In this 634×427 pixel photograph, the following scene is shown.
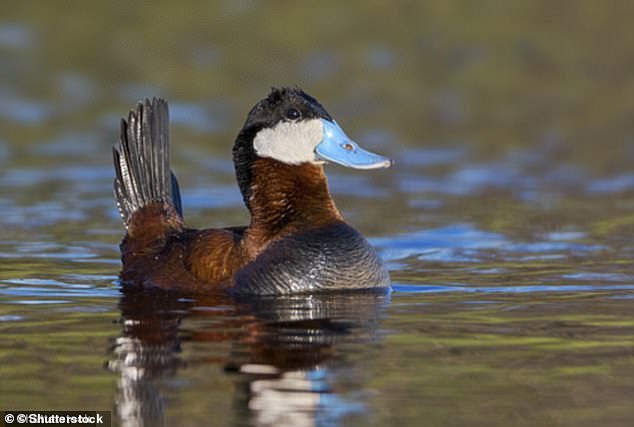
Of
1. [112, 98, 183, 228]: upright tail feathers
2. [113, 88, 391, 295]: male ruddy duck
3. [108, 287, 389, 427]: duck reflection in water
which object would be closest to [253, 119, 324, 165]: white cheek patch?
[113, 88, 391, 295]: male ruddy duck

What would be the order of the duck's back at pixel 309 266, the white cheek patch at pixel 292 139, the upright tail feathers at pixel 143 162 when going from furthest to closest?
the upright tail feathers at pixel 143 162, the white cheek patch at pixel 292 139, the duck's back at pixel 309 266

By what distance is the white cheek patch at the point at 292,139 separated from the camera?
9.93 metres

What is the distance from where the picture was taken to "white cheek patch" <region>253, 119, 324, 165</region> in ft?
32.6

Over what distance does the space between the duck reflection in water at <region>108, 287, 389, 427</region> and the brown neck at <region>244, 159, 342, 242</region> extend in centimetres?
56

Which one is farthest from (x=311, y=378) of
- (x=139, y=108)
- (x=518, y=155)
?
(x=518, y=155)

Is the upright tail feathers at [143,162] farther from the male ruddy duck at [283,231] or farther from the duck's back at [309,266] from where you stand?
the duck's back at [309,266]

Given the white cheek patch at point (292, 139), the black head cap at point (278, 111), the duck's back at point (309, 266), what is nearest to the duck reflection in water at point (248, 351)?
the duck's back at point (309, 266)

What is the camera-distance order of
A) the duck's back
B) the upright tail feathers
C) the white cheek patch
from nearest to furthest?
the duck's back < the white cheek patch < the upright tail feathers

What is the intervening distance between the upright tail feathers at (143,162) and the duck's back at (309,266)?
64.6 inches

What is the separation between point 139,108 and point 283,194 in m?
1.76

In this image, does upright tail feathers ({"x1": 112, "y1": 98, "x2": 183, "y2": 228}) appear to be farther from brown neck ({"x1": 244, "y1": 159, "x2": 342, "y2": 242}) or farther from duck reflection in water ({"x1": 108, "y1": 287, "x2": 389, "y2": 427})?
brown neck ({"x1": 244, "y1": 159, "x2": 342, "y2": 242})

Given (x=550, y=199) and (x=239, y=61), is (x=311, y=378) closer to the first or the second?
(x=550, y=199)

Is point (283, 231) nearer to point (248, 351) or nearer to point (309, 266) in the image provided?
point (309, 266)

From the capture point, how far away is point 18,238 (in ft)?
43.0
